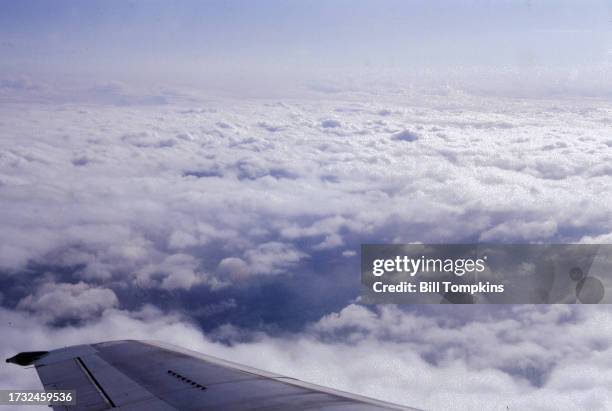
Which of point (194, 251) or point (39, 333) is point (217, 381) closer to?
point (39, 333)

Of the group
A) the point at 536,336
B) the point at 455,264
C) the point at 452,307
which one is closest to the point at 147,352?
the point at 455,264

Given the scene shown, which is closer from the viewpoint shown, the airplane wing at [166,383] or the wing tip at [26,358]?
the airplane wing at [166,383]

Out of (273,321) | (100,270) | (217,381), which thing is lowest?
(273,321)

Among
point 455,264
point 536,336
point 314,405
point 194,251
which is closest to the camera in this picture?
point 314,405

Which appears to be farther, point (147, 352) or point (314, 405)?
point (147, 352)

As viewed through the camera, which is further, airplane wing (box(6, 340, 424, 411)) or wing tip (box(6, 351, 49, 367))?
wing tip (box(6, 351, 49, 367))

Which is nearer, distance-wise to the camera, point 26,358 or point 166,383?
point 166,383

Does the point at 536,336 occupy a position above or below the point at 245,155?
below

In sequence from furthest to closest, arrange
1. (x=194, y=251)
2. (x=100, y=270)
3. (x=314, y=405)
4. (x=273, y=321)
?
(x=194, y=251), (x=100, y=270), (x=273, y=321), (x=314, y=405)
